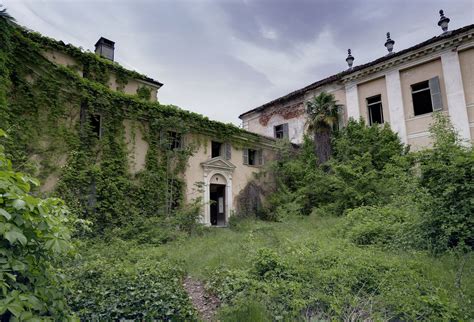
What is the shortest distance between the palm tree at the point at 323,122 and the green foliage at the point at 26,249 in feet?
49.0

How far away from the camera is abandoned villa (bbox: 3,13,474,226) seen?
11818 millimetres

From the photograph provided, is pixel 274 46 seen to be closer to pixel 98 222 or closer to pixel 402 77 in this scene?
pixel 402 77

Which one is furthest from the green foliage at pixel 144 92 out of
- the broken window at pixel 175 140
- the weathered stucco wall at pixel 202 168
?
the weathered stucco wall at pixel 202 168

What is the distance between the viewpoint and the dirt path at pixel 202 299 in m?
4.64

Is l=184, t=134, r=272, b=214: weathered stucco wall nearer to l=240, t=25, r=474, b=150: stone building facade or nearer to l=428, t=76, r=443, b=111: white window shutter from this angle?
l=240, t=25, r=474, b=150: stone building facade

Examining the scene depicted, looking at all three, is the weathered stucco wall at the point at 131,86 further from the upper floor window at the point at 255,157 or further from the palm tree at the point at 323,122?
the palm tree at the point at 323,122

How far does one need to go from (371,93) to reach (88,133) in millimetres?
14749

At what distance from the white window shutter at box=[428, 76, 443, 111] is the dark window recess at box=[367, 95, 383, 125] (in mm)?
2548

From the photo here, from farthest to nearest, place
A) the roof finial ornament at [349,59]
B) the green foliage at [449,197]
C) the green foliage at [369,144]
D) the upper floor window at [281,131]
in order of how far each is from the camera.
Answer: the upper floor window at [281,131]
the roof finial ornament at [349,59]
the green foliage at [369,144]
the green foliage at [449,197]

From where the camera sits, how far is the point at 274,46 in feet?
A: 40.3


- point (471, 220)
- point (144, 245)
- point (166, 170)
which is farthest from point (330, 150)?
point (144, 245)

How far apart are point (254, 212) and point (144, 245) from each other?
752cm

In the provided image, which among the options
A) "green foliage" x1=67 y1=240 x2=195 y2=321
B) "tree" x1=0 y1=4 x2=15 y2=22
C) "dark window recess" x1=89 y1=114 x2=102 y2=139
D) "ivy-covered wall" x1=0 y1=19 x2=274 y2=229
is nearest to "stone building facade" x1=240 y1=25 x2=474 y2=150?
"ivy-covered wall" x1=0 y1=19 x2=274 y2=229

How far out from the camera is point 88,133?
10602 mm
